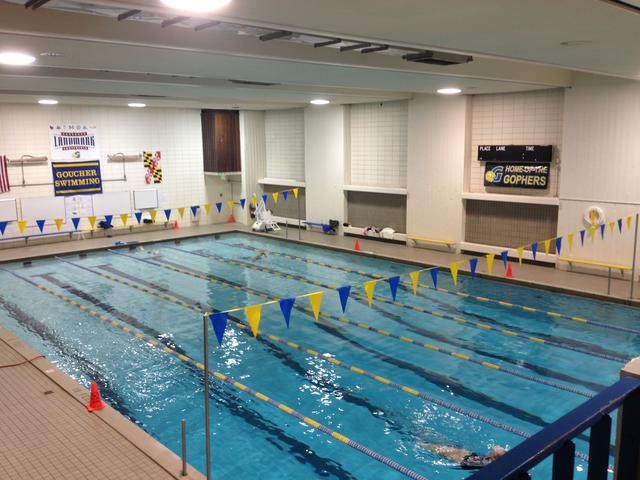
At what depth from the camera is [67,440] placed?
4930mm

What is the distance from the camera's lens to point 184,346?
7.71 metres

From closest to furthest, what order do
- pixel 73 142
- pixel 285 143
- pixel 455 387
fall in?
pixel 455 387
pixel 73 142
pixel 285 143

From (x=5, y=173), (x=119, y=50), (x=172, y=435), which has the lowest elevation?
(x=172, y=435)

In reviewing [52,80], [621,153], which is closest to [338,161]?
[621,153]

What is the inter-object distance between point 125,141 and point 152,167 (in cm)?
111

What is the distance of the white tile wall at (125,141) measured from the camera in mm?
14453

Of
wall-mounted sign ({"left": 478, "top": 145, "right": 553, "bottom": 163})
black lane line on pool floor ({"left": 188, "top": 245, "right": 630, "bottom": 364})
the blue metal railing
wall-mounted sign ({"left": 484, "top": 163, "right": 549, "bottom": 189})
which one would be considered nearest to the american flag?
black lane line on pool floor ({"left": 188, "top": 245, "right": 630, "bottom": 364})

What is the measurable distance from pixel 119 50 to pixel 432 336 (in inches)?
216

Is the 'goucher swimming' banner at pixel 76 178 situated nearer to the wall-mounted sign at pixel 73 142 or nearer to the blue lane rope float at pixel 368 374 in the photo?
the wall-mounted sign at pixel 73 142

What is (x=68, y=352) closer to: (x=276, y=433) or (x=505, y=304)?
(x=276, y=433)

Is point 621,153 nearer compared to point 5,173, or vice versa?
point 621,153

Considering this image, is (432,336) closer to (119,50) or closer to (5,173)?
(119,50)

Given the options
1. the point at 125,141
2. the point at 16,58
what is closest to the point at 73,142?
the point at 125,141

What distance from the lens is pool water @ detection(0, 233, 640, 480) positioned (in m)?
5.30
